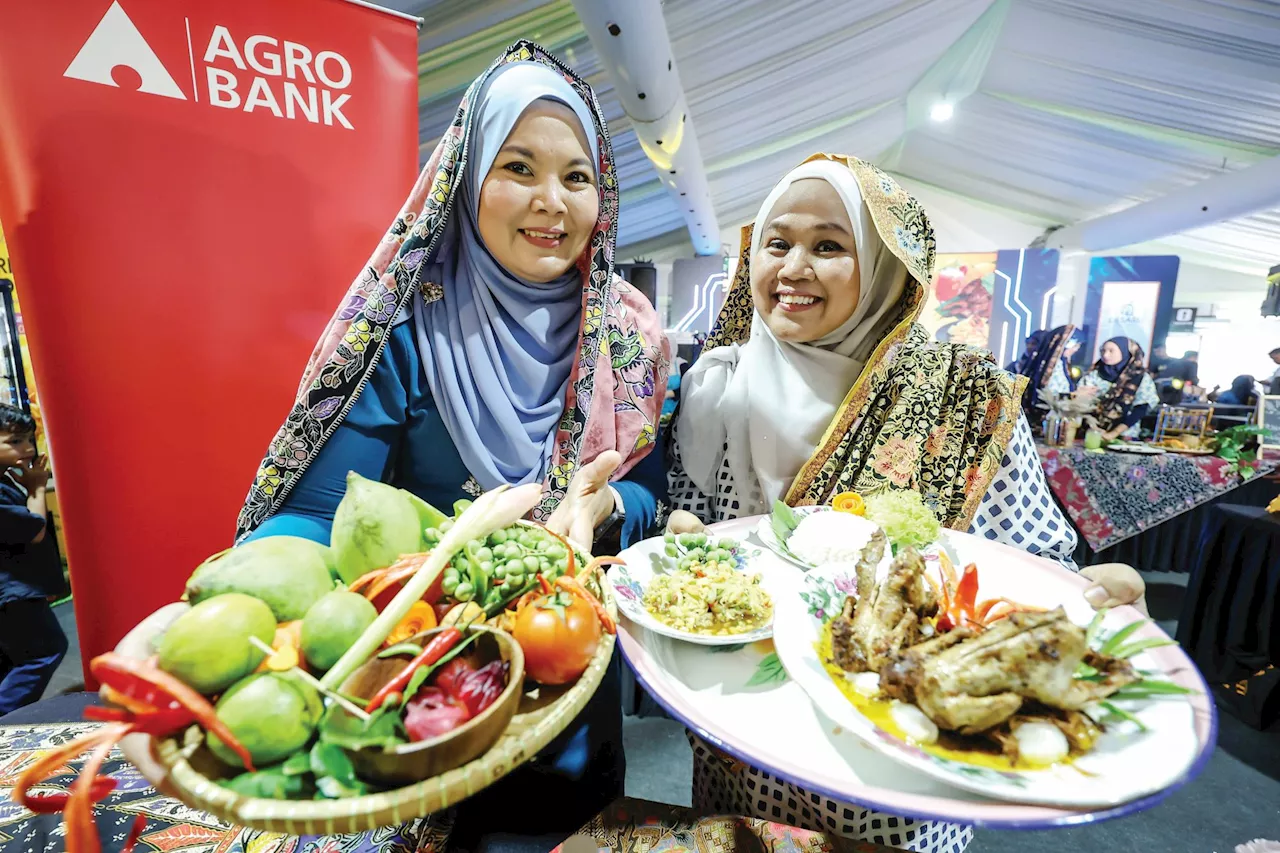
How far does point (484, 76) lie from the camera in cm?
114

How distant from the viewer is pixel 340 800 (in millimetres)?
468

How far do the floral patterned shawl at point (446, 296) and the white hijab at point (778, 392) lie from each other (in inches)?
5.4

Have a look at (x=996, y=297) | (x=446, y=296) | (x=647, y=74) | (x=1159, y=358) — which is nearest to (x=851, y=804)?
(x=446, y=296)

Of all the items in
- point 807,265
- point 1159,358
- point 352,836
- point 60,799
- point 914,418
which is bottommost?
point 352,836

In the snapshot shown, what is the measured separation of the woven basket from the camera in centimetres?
44

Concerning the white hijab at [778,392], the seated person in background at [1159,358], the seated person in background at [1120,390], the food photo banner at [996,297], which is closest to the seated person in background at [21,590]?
the white hijab at [778,392]

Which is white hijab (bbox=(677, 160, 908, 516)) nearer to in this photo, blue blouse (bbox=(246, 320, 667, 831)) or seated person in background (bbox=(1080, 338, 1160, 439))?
blue blouse (bbox=(246, 320, 667, 831))

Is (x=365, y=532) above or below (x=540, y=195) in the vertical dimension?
below

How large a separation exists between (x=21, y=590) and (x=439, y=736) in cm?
273

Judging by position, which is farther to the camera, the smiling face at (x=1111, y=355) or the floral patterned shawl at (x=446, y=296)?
the smiling face at (x=1111, y=355)

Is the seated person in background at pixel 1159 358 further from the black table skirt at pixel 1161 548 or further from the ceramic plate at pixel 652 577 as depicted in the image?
the ceramic plate at pixel 652 577

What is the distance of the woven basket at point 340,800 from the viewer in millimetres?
444

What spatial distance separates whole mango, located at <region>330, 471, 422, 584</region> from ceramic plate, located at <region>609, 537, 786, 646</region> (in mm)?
345

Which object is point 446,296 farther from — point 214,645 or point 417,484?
point 214,645
